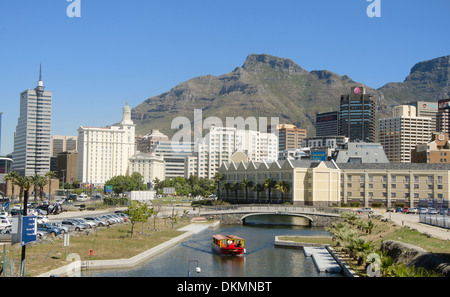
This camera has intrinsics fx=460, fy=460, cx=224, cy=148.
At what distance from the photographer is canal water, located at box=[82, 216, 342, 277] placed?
153 ft

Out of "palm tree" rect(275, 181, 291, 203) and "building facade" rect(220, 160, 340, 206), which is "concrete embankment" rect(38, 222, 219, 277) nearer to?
"palm tree" rect(275, 181, 291, 203)

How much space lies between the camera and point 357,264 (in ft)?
152

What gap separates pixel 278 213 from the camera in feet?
330

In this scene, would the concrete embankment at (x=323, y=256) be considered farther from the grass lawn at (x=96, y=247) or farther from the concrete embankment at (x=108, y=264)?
the grass lawn at (x=96, y=247)

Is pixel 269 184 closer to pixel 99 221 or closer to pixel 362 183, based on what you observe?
pixel 362 183

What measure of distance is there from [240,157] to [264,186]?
55.6 m

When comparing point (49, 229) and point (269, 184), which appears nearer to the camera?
point (49, 229)

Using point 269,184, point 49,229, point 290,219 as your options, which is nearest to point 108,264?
point 49,229

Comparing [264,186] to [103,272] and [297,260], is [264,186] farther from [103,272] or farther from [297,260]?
[103,272]

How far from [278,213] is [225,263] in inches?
1844

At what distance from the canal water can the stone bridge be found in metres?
23.3

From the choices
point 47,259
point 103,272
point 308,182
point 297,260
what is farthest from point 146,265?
point 308,182

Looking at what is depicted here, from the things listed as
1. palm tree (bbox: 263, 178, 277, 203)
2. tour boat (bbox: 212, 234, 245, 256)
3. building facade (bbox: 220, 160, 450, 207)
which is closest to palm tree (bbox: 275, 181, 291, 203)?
building facade (bbox: 220, 160, 450, 207)

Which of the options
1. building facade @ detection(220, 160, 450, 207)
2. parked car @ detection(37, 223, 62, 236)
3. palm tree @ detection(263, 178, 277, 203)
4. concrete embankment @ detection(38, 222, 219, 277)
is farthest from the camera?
palm tree @ detection(263, 178, 277, 203)
